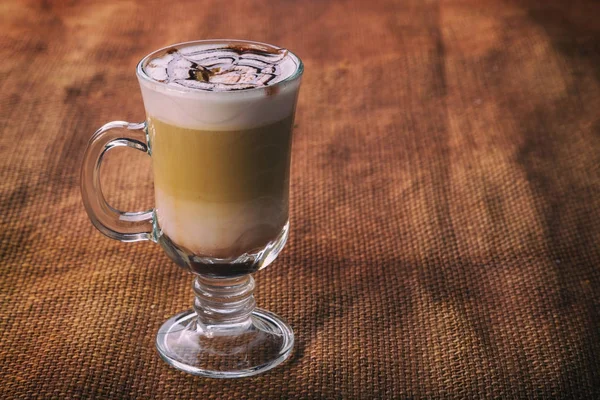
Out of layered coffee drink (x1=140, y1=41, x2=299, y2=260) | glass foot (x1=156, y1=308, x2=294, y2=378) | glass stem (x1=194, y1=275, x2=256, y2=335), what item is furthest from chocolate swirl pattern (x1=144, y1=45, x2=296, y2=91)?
glass foot (x1=156, y1=308, x2=294, y2=378)

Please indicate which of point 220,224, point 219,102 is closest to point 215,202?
point 220,224

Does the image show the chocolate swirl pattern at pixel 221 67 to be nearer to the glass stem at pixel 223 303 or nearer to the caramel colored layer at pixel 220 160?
the caramel colored layer at pixel 220 160

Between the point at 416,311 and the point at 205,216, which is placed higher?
the point at 205,216

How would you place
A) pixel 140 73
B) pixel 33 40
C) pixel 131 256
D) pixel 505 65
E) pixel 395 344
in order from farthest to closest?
pixel 33 40
pixel 505 65
pixel 131 256
pixel 395 344
pixel 140 73

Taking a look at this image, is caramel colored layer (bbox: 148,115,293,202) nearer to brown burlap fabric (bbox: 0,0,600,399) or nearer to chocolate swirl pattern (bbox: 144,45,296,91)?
chocolate swirl pattern (bbox: 144,45,296,91)

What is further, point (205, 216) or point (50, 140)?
point (50, 140)

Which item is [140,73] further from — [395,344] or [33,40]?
[33,40]

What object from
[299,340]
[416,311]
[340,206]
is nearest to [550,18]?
[340,206]
